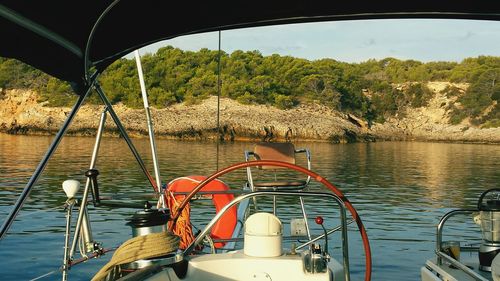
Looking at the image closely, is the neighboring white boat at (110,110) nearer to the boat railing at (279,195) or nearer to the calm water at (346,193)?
the boat railing at (279,195)

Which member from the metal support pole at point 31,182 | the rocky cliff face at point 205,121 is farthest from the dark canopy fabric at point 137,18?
the rocky cliff face at point 205,121

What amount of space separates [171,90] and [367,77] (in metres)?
30.0

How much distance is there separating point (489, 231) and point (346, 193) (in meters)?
17.1

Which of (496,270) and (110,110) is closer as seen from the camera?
(496,270)

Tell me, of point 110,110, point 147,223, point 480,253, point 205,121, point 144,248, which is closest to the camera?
point 144,248

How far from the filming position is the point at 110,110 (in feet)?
13.2

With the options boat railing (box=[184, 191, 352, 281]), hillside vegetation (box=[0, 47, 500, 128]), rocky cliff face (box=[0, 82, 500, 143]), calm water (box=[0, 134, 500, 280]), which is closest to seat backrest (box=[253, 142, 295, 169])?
calm water (box=[0, 134, 500, 280])

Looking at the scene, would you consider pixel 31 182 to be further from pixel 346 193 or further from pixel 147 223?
pixel 346 193

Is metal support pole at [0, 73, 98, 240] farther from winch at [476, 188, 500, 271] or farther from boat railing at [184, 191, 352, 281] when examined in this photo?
winch at [476, 188, 500, 271]

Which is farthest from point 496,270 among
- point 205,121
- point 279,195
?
point 205,121

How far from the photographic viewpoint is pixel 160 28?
4027mm

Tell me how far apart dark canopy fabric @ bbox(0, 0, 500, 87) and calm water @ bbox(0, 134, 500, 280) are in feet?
2.94

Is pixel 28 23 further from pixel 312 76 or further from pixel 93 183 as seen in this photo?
pixel 312 76

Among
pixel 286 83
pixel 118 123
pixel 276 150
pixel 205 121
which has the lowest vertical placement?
pixel 276 150
